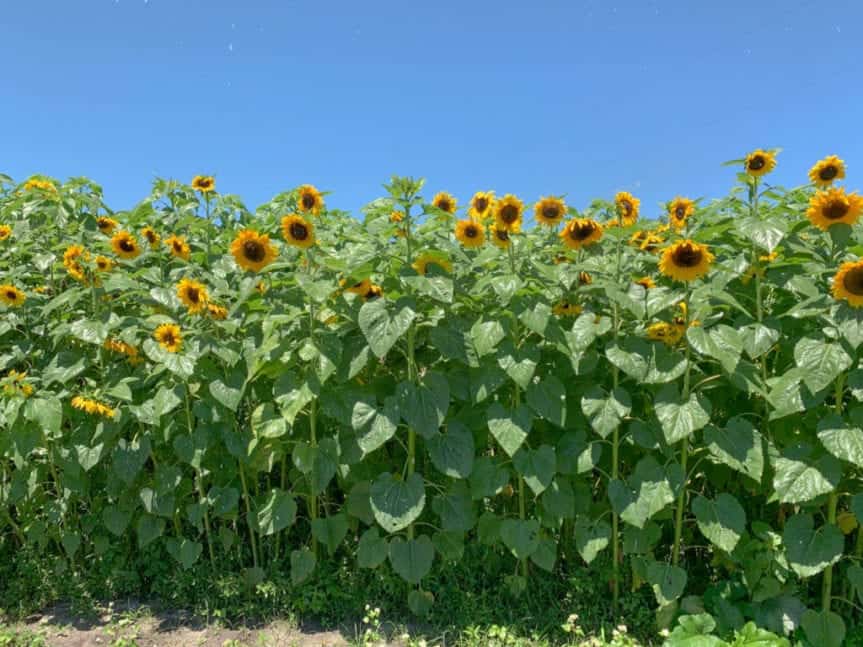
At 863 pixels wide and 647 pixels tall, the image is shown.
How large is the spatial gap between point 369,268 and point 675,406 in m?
1.32

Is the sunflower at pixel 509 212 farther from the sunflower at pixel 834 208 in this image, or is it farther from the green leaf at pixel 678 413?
the sunflower at pixel 834 208

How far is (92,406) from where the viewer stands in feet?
9.80

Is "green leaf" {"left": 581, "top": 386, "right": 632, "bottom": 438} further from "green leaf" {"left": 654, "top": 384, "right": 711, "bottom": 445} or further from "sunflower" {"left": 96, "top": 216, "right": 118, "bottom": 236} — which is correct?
"sunflower" {"left": 96, "top": 216, "right": 118, "bottom": 236}

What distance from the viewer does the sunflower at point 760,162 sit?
2.68 meters

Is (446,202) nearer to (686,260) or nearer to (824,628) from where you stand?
(686,260)

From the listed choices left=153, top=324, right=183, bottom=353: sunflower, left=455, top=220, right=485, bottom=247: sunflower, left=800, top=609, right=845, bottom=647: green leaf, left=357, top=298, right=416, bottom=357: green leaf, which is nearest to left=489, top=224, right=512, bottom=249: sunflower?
left=455, top=220, right=485, bottom=247: sunflower

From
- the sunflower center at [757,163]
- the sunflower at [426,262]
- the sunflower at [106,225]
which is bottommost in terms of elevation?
the sunflower at [426,262]

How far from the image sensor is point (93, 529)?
137 inches

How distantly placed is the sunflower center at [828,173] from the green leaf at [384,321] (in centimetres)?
176

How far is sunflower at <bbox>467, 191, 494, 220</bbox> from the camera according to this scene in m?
2.98

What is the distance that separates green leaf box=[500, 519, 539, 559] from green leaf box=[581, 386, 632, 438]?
0.53 metres

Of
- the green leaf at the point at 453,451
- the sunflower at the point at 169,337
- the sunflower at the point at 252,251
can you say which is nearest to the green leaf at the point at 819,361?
the green leaf at the point at 453,451

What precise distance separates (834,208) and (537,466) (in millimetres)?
1492

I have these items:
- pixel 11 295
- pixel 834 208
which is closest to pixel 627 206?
pixel 834 208
